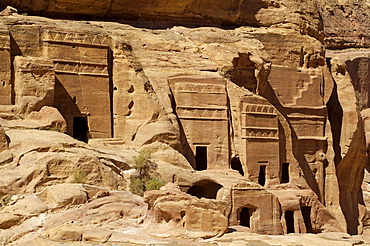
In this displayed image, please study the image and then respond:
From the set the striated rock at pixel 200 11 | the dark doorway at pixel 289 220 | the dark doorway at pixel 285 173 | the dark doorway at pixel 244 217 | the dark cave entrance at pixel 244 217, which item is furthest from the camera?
the dark doorway at pixel 285 173

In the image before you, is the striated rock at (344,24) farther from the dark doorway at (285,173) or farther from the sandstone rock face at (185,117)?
the dark doorway at (285,173)

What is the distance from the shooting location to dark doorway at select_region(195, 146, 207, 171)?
36656 millimetres

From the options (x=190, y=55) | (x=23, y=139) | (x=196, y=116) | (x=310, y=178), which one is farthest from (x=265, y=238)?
(x=310, y=178)

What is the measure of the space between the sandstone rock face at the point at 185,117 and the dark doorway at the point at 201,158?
9 centimetres

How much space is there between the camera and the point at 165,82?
118 ft

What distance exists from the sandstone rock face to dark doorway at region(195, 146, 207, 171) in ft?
0.31

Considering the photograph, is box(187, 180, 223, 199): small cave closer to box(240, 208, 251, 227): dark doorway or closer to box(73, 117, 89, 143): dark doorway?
box(240, 208, 251, 227): dark doorway

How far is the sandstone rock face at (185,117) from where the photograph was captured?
83.6 ft

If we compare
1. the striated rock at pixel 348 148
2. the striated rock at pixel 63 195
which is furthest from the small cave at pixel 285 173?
the striated rock at pixel 63 195

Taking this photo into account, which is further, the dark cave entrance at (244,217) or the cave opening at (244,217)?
the cave opening at (244,217)

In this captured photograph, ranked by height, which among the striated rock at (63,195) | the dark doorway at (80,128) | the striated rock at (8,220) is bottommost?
the striated rock at (8,220)

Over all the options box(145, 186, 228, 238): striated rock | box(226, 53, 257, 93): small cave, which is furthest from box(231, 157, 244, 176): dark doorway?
box(145, 186, 228, 238): striated rock

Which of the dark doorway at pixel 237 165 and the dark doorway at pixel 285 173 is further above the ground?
the dark doorway at pixel 237 165

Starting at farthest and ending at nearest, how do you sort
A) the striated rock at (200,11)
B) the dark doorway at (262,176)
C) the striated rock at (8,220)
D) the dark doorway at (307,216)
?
the striated rock at (200,11), the dark doorway at (262,176), the dark doorway at (307,216), the striated rock at (8,220)
